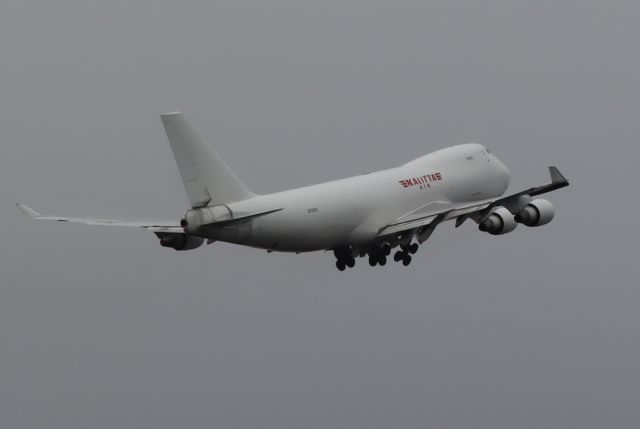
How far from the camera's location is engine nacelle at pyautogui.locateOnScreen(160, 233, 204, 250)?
7894 centimetres

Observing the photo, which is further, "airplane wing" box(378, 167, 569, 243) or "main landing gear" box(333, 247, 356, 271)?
"main landing gear" box(333, 247, 356, 271)

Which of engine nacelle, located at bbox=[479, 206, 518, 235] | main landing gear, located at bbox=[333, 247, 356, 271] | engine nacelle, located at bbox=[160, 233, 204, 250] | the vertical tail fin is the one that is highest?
the vertical tail fin

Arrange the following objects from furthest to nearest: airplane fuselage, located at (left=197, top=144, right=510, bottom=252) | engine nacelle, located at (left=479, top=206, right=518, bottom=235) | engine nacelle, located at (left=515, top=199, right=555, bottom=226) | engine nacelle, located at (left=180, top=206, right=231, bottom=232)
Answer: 1. engine nacelle, located at (left=515, top=199, right=555, bottom=226)
2. engine nacelle, located at (left=479, top=206, right=518, bottom=235)
3. airplane fuselage, located at (left=197, top=144, right=510, bottom=252)
4. engine nacelle, located at (left=180, top=206, right=231, bottom=232)

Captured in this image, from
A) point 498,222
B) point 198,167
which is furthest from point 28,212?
point 498,222

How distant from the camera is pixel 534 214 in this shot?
83.1 metres

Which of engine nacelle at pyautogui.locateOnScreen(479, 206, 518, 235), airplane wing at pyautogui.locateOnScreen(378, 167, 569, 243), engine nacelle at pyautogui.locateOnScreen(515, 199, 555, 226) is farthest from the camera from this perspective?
engine nacelle at pyautogui.locateOnScreen(515, 199, 555, 226)

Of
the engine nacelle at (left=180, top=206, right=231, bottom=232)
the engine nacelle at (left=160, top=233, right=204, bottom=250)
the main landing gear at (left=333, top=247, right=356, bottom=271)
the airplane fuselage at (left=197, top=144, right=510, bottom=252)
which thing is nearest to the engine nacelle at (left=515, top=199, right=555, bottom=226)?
the airplane fuselage at (left=197, top=144, right=510, bottom=252)

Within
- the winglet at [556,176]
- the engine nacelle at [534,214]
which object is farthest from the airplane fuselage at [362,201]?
the winglet at [556,176]

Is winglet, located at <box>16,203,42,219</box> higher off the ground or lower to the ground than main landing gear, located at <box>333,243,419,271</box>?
higher

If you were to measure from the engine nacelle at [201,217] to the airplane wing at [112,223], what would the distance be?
4168 mm

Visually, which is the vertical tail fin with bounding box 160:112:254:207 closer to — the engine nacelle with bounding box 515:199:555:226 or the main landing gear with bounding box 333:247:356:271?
the main landing gear with bounding box 333:247:356:271

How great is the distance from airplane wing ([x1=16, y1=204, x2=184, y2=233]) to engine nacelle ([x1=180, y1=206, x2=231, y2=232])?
13.7ft

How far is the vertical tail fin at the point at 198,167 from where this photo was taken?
7362 cm

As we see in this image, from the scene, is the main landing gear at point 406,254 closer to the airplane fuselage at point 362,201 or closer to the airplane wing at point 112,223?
the airplane fuselage at point 362,201
